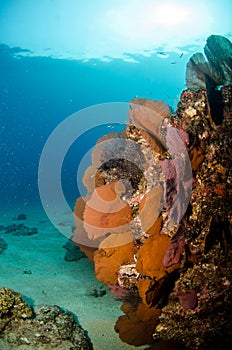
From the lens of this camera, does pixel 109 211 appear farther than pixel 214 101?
Yes

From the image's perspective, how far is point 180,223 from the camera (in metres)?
3.80

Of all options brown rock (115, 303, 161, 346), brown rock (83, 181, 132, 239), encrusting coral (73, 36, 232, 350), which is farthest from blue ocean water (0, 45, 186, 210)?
brown rock (115, 303, 161, 346)

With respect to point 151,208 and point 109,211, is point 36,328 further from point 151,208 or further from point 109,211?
point 151,208

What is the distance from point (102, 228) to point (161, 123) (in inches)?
78.2

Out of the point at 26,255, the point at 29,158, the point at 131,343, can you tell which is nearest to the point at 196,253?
the point at 131,343

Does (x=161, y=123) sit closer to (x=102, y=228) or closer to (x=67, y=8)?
(x=102, y=228)

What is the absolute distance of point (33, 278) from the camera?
274 inches

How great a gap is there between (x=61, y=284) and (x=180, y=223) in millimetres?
4179

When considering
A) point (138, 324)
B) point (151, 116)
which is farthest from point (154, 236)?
point (151, 116)

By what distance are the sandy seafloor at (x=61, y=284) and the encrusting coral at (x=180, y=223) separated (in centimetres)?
79

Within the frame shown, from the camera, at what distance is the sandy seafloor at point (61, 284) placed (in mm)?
4910

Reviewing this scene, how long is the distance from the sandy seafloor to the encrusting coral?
789 mm

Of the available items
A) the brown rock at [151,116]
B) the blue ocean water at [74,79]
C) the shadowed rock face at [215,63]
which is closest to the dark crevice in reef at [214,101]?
the shadowed rock face at [215,63]

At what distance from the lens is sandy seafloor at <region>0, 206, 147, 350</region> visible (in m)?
4.91
